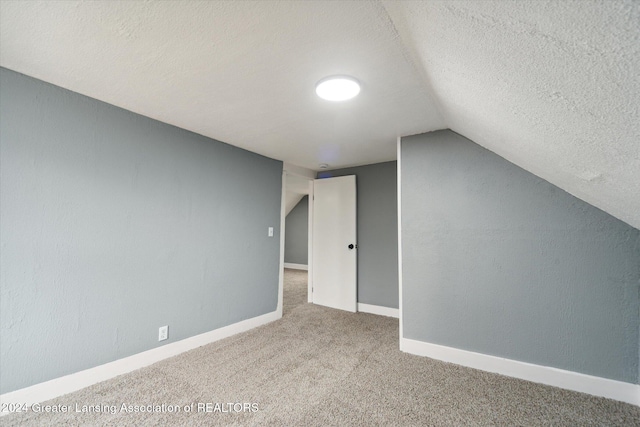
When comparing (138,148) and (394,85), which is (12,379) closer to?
(138,148)

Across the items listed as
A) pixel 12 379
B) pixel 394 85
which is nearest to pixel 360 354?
pixel 394 85

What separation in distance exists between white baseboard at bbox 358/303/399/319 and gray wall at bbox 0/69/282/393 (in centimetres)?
176

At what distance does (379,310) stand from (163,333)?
2677 mm

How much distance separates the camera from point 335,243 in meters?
4.24

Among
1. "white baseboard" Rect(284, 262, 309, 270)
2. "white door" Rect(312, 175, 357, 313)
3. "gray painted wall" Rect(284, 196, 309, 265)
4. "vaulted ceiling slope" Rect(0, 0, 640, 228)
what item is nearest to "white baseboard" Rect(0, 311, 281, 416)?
"white door" Rect(312, 175, 357, 313)

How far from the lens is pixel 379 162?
13.1ft

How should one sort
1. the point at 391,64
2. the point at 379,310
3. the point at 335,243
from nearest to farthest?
the point at 391,64, the point at 379,310, the point at 335,243

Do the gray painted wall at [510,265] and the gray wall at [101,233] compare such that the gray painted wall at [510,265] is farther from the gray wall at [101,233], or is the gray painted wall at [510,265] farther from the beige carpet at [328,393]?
the gray wall at [101,233]

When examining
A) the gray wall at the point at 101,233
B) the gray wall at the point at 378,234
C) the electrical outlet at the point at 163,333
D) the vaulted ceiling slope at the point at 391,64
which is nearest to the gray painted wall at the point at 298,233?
the gray wall at the point at 378,234

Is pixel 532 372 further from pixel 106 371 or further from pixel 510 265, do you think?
pixel 106 371

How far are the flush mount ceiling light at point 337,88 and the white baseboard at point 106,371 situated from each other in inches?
99.3

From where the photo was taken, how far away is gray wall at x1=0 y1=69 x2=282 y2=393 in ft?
5.74

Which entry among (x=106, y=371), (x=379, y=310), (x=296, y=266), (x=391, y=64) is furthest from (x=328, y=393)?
(x=296, y=266)

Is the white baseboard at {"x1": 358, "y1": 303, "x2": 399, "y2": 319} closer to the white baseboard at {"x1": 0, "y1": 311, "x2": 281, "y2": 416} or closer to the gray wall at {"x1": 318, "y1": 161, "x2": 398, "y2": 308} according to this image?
the gray wall at {"x1": 318, "y1": 161, "x2": 398, "y2": 308}
